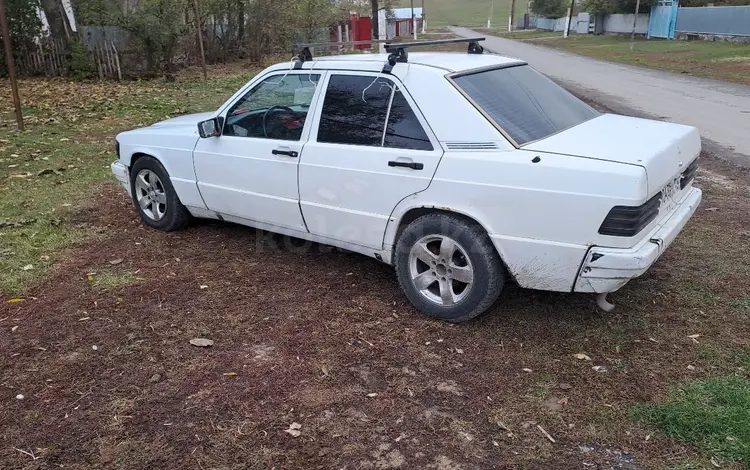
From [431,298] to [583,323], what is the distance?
102 centimetres

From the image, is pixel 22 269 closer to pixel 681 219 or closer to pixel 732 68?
pixel 681 219

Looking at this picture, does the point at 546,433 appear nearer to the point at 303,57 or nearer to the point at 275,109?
the point at 275,109

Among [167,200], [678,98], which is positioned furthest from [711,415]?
[678,98]

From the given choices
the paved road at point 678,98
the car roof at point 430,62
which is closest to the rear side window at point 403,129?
the car roof at point 430,62

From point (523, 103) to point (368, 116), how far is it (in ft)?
3.49

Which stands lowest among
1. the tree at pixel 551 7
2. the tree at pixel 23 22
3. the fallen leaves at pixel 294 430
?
the fallen leaves at pixel 294 430

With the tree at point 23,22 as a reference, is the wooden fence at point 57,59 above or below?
below

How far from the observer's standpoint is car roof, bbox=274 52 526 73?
421 centimetres

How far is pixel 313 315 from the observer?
4270 millimetres

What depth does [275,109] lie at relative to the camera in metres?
4.85

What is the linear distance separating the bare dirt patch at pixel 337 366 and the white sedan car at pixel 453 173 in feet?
1.24

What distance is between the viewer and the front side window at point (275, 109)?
15.2 feet

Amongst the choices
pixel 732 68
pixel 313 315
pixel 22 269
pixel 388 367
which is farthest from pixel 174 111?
pixel 732 68

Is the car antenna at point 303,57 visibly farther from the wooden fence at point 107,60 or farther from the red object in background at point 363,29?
the red object in background at point 363,29
